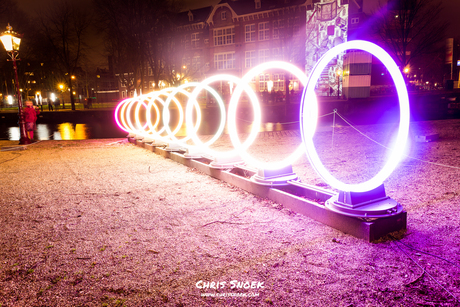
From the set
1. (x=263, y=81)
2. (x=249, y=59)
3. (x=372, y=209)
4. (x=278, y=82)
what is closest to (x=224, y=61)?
(x=249, y=59)

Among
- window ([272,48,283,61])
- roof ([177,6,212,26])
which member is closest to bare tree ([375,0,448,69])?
window ([272,48,283,61])

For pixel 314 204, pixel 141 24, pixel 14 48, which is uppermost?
pixel 141 24

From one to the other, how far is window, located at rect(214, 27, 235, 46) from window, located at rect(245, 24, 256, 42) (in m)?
2.57

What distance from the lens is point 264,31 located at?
46.5 metres

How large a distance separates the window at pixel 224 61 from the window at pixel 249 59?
7.84ft

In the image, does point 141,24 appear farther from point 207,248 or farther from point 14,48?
point 207,248

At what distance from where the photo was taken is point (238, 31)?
48.7 m

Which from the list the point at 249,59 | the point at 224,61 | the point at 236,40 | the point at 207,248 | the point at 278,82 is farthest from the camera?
the point at 224,61

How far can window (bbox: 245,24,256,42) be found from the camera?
47.3 meters

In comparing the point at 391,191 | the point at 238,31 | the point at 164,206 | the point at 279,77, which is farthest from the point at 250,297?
the point at 238,31

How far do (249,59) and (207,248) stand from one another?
48.2 meters

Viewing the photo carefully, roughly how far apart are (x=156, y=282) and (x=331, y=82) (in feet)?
140

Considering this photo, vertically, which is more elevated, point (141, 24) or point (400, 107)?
point (141, 24)

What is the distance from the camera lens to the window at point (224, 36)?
49.7 m
